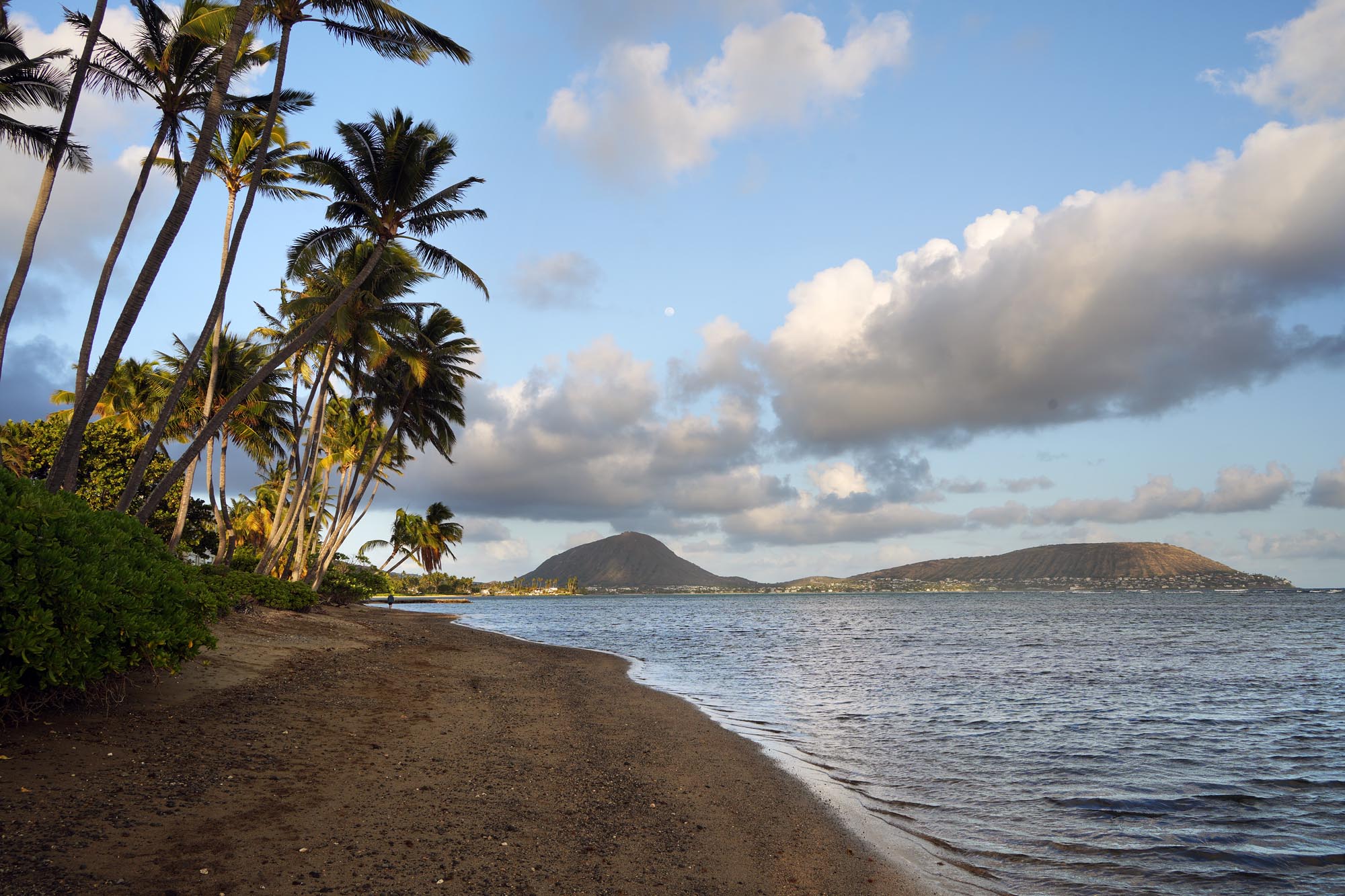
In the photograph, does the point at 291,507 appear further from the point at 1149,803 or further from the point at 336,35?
the point at 1149,803

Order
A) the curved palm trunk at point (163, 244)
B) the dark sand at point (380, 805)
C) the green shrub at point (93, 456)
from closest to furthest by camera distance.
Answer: the dark sand at point (380, 805) < the curved palm trunk at point (163, 244) < the green shrub at point (93, 456)

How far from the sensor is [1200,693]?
1969cm

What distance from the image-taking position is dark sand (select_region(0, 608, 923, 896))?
4.83 m

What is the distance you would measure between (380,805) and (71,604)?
10.1 feet

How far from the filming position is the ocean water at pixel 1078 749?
748cm

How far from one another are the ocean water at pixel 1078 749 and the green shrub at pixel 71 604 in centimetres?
804

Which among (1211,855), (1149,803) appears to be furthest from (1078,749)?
(1211,855)

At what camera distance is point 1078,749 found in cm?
1269

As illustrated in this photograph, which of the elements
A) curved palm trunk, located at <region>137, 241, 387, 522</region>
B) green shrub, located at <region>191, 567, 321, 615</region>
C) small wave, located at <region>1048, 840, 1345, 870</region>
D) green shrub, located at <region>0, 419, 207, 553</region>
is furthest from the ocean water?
green shrub, located at <region>0, 419, 207, 553</region>

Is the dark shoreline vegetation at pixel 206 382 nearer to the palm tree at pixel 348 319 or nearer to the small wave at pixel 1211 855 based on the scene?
the palm tree at pixel 348 319

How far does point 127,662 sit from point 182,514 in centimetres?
2121

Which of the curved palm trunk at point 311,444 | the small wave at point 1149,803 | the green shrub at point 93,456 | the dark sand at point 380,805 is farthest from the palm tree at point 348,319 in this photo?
the small wave at point 1149,803

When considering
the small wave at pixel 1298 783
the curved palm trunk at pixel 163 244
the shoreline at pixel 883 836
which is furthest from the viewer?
the curved palm trunk at pixel 163 244

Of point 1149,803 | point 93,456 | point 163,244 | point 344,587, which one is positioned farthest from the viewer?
point 344,587
